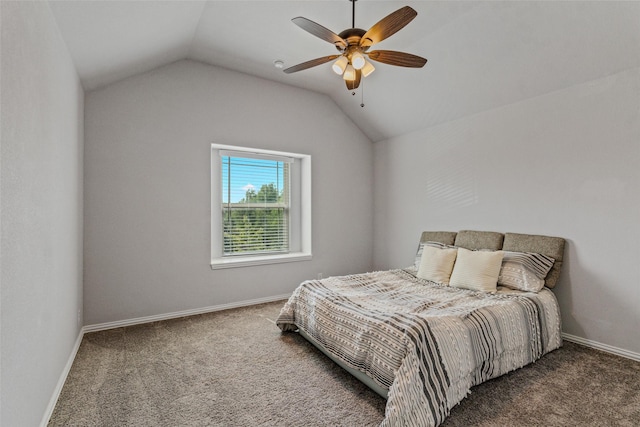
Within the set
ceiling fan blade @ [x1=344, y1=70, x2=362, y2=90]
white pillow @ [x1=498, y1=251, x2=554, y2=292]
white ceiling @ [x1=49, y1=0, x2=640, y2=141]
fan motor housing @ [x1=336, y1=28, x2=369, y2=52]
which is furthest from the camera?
white pillow @ [x1=498, y1=251, x2=554, y2=292]

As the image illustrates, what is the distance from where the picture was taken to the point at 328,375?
2.35 metres

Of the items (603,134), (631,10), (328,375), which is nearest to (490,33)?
(631,10)

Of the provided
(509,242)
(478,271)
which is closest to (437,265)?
(478,271)

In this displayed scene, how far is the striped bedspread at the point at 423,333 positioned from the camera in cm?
180

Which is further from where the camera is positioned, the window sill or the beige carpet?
the window sill

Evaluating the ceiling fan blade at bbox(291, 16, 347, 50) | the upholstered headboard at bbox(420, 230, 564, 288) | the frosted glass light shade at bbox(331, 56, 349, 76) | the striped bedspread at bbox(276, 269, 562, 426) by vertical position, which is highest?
the ceiling fan blade at bbox(291, 16, 347, 50)

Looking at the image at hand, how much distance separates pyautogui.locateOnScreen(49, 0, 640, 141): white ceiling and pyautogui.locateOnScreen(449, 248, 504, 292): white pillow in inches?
66.7

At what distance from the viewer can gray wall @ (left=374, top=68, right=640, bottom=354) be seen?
8.70 ft

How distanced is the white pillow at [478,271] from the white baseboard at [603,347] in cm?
86

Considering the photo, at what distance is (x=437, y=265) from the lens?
339 cm

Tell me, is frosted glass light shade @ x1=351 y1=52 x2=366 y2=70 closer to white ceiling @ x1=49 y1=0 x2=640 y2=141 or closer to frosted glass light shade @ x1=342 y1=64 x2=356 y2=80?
frosted glass light shade @ x1=342 y1=64 x2=356 y2=80

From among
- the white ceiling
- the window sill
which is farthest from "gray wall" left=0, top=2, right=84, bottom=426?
the window sill

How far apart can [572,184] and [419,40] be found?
6.55ft

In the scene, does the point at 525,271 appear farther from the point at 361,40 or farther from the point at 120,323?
the point at 120,323
